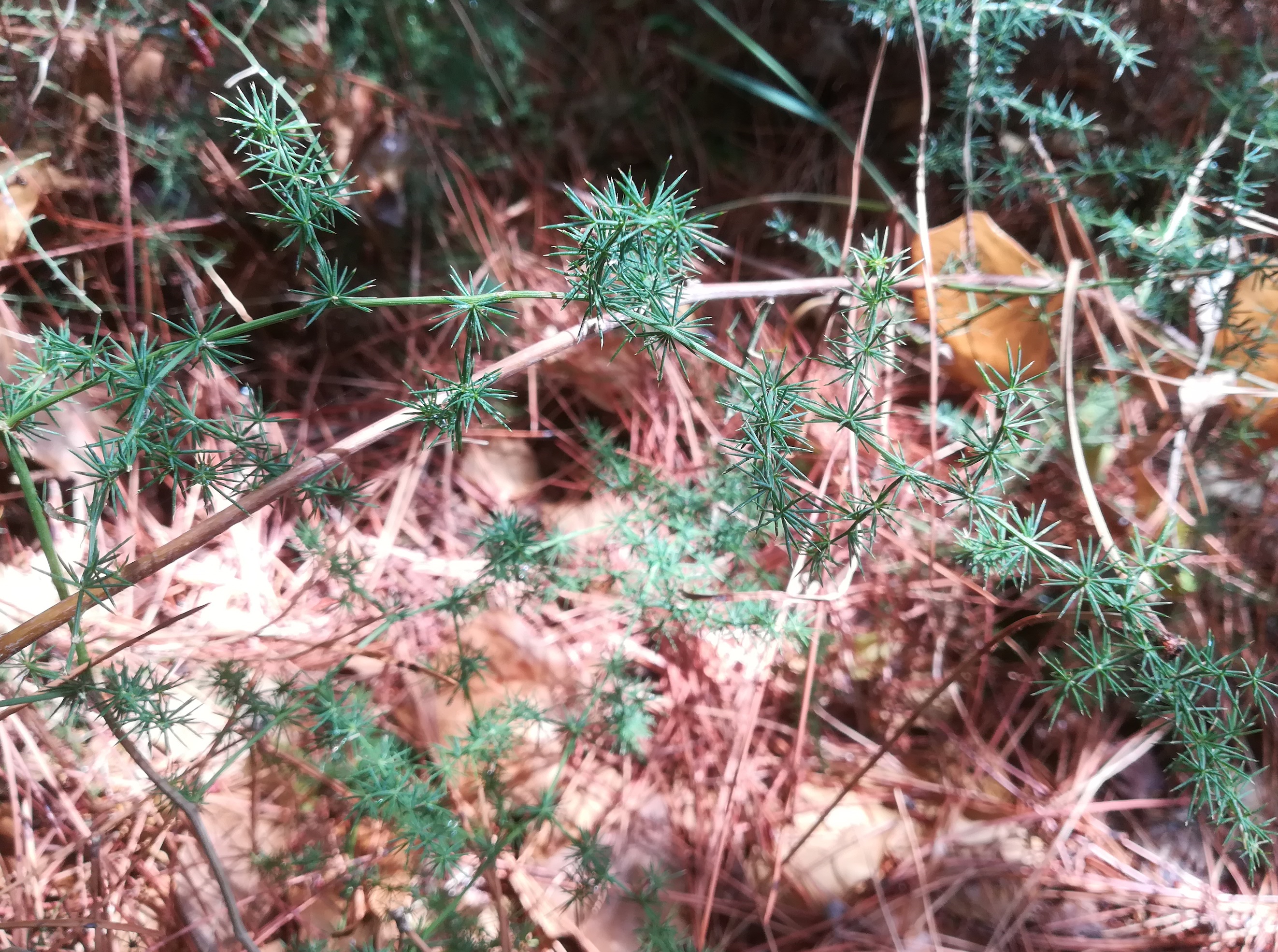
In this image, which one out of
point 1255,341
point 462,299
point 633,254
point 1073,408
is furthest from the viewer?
point 1255,341

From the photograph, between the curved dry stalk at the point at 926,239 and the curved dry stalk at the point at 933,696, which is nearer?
the curved dry stalk at the point at 933,696

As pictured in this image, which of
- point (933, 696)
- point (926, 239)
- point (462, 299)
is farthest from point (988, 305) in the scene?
point (462, 299)

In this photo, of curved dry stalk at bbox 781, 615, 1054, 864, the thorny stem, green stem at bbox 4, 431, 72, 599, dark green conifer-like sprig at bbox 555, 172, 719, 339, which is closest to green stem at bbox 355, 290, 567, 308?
dark green conifer-like sprig at bbox 555, 172, 719, 339

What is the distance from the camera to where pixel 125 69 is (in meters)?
1.40

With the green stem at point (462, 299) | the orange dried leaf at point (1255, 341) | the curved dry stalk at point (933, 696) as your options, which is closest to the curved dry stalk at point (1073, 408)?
the curved dry stalk at point (933, 696)

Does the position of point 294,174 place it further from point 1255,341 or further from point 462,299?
point 1255,341

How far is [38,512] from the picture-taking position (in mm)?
855

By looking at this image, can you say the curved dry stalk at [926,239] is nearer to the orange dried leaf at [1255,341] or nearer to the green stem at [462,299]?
the orange dried leaf at [1255,341]

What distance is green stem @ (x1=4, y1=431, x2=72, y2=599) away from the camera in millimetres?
818

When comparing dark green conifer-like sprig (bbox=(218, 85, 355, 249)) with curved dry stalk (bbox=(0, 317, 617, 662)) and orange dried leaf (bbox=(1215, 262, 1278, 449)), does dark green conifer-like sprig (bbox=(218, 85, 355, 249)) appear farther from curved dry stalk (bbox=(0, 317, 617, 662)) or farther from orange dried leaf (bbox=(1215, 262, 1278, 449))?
orange dried leaf (bbox=(1215, 262, 1278, 449))

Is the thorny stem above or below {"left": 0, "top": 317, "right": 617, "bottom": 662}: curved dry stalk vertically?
below

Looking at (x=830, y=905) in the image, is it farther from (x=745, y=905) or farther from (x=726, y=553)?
(x=726, y=553)

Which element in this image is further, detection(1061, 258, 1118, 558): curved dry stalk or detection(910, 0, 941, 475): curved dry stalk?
detection(910, 0, 941, 475): curved dry stalk

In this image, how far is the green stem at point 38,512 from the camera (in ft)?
2.68
